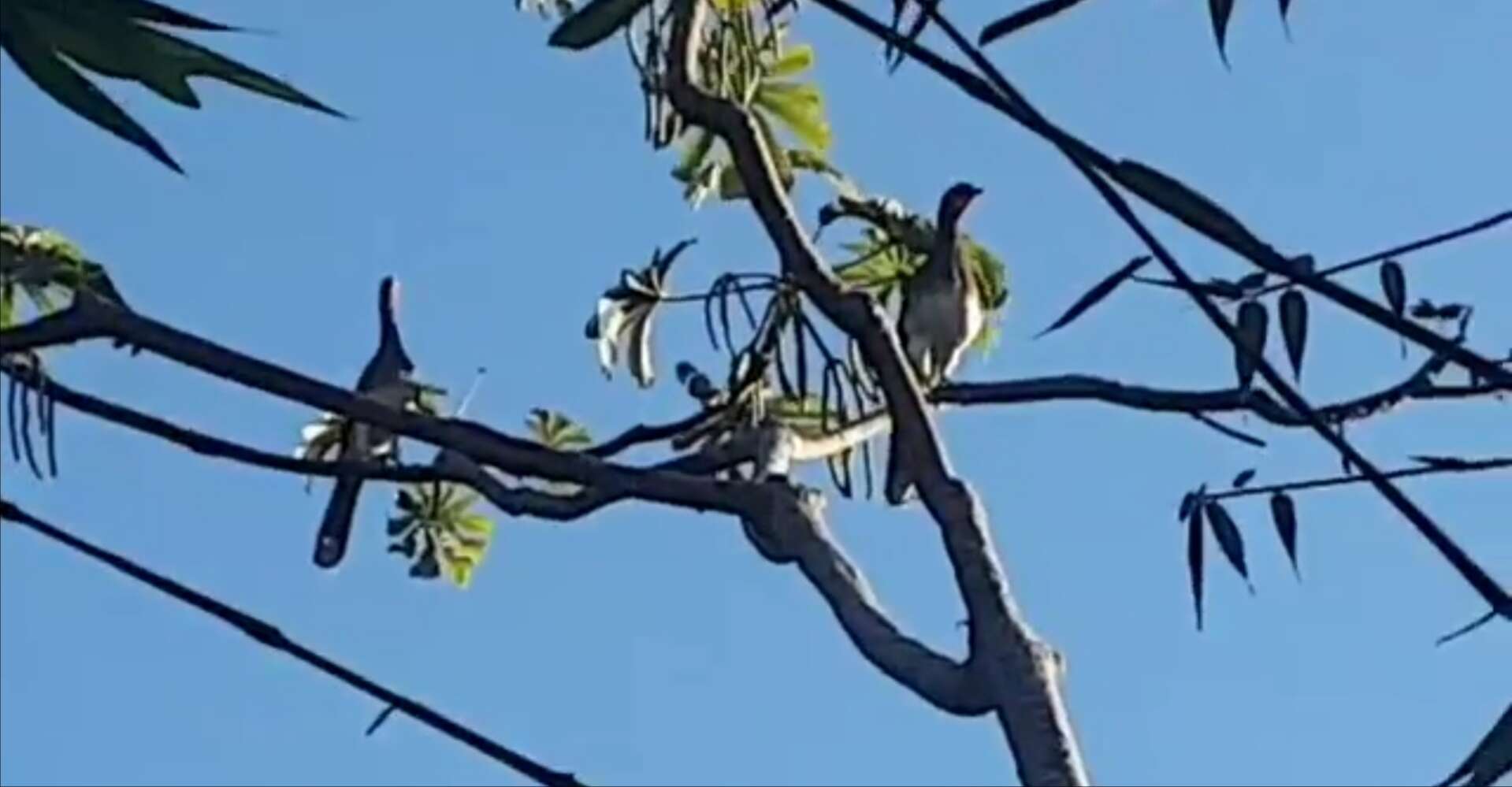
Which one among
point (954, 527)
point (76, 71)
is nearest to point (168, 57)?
point (76, 71)

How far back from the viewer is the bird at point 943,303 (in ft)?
7.23

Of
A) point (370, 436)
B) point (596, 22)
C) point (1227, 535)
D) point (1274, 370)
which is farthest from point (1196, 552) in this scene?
point (370, 436)

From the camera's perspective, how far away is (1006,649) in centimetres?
91

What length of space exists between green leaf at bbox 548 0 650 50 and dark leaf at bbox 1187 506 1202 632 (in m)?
0.39

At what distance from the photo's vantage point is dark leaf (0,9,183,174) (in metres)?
0.91

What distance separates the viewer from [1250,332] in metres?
0.82

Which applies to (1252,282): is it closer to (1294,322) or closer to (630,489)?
(1294,322)

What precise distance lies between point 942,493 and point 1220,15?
0.30 m

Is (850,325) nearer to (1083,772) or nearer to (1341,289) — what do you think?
(1083,772)

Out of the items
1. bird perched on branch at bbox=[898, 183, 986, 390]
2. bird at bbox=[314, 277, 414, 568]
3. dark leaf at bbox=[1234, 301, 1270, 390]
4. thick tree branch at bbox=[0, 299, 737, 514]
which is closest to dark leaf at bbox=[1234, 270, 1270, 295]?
dark leaf at bbox=[1234, 301, 1270, 390]

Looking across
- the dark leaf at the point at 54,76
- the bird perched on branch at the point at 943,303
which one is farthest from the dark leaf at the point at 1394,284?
the bird perched on branch at the point at 943,303

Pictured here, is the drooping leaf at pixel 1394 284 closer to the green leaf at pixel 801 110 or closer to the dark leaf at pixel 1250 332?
the dark leaf at pixel 1250 332

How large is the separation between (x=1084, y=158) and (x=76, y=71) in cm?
39

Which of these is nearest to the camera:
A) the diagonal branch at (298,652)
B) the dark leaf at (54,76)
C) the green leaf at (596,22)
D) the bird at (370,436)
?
the diagonal branch at (298,652)
